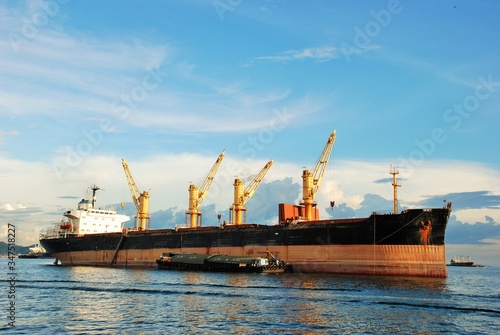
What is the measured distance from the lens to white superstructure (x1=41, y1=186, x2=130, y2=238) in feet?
341

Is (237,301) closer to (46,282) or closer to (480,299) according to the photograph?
(480,299)

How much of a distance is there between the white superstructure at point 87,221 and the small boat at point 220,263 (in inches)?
1325

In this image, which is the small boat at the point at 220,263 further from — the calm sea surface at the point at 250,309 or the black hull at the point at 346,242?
the calm sea surface at the point at 250,309

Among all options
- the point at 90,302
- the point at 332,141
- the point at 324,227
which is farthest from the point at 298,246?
the point at 90,302

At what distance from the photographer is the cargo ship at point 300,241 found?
191 feet

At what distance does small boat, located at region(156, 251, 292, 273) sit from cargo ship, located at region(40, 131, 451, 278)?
262 centimetres

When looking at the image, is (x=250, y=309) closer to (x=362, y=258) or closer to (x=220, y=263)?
(x=362, y=258)

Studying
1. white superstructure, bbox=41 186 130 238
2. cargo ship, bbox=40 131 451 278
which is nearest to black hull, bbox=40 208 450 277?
cargo ship, bbox=40 131 451 278

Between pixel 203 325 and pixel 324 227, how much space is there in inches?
1478

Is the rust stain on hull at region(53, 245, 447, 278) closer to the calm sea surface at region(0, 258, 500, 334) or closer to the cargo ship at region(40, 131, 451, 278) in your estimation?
the cargo ship at region(40, 131, 451, 278)

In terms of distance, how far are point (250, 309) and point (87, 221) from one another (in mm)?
80023

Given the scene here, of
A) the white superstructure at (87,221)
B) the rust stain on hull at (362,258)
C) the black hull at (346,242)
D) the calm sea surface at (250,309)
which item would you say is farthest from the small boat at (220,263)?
the white superstructure at (87,221)

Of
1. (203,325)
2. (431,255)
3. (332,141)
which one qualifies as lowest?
(203,325)

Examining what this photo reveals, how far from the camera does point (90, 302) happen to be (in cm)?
3788
